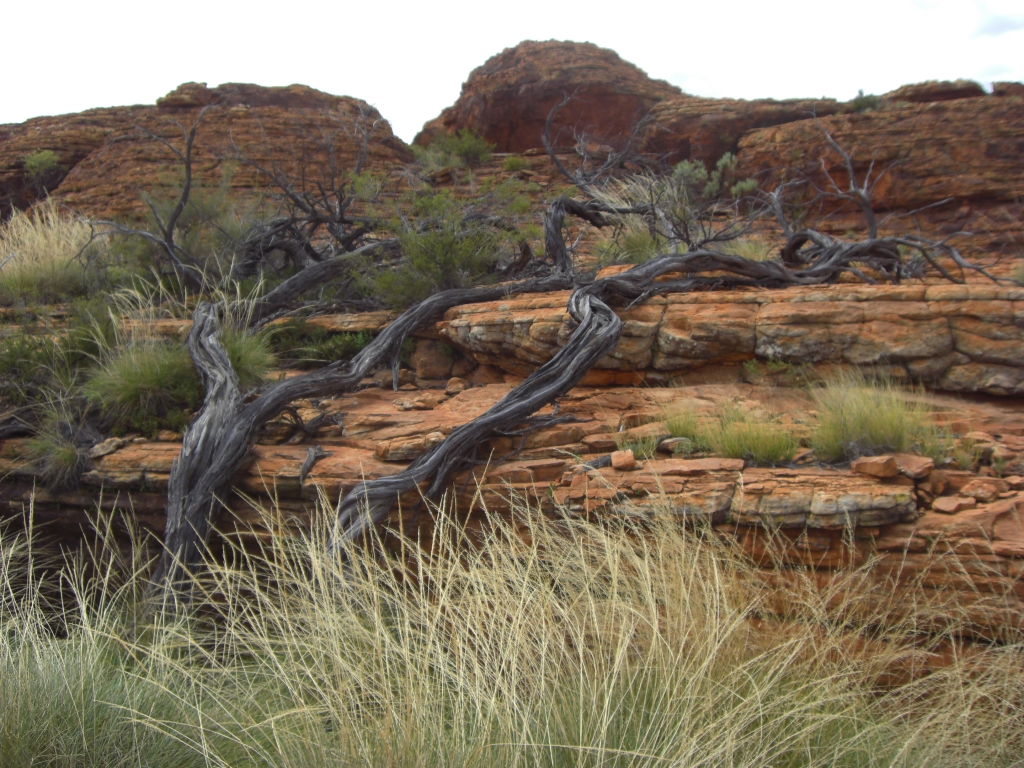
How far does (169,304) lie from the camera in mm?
7875

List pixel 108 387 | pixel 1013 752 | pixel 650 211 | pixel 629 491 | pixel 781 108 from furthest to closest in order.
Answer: pixel 781 108 → pixel 650 211 → pixel 108 387 → pixel 629 491 → pixel 1013 752

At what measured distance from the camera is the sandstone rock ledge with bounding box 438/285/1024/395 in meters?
5.10

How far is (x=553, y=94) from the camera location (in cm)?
1727

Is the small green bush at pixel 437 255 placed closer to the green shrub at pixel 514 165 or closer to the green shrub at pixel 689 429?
the green shrub at pixel 689 429

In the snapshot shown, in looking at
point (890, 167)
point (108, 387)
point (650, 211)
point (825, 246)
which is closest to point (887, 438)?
point (825, 246)

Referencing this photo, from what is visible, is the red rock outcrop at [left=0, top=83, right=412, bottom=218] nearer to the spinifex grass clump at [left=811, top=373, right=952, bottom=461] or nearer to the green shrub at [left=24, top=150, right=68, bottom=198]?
the green shrub at [left=24, top=150, right=68, bottom=198]

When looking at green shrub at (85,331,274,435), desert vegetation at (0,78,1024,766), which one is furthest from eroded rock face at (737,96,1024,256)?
green shrub at (85,331,274,435)

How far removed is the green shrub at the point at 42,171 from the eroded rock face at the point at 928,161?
51.9 feet

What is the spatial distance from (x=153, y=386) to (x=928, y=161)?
13.4 metres

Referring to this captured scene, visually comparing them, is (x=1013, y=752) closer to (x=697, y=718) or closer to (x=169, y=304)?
(x=697, y=718)

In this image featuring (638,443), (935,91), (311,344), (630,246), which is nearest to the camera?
(638,443)

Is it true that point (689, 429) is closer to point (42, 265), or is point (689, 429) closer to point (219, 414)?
point (219, 414)

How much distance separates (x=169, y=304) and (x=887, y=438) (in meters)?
7.37

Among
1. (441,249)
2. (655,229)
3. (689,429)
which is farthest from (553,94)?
(689,429)
